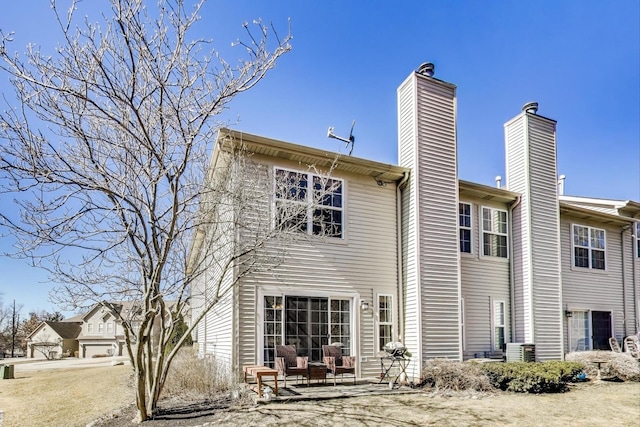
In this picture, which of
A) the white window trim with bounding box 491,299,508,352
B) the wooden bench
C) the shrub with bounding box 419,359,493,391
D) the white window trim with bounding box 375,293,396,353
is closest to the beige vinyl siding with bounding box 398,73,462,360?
the white window trim with bounding box 375,293,396,353

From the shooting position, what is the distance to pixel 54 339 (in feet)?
161

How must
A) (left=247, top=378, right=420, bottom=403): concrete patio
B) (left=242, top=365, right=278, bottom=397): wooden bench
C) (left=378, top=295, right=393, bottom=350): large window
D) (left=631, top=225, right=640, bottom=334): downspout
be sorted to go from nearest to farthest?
(left=242, top=365, right=278, bottom=397): wooden bench, (left=247, top=378, right=420, bottom=403): concrete patio, (left=378, top=295, right=393, bottom=350): large window, (left=631, top=225, right=640, bottom=334): downspout

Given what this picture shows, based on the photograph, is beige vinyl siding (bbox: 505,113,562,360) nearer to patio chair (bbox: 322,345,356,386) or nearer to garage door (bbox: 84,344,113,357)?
patio chair (bbox: 322,345,356,386)

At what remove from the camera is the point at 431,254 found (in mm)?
11188

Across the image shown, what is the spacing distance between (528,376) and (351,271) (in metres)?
4.58

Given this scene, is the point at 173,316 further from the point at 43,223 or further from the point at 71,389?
the point at 71,389

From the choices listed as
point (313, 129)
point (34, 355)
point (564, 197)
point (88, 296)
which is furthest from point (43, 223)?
point (34, 355)

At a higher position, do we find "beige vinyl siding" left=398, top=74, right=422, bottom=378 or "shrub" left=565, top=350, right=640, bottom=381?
"beige vinyl siding" left=398, top=74, right=422, bottom=378

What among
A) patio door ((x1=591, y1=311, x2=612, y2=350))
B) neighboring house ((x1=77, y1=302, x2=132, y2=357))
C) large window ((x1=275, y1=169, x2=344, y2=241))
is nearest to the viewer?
large window ((x1=275, y1=169, x2=344, y2=241))

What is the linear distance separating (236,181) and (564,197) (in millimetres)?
15496

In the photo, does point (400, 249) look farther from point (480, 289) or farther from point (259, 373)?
point (259, 373)

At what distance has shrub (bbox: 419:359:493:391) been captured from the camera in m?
9.66

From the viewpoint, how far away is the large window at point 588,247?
49.0ft

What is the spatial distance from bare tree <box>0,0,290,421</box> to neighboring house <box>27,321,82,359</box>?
157 feet
